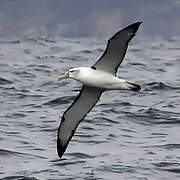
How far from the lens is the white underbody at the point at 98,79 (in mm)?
14664

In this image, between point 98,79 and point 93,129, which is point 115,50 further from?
point 93,129

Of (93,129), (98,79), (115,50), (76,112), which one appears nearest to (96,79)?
(98,79)

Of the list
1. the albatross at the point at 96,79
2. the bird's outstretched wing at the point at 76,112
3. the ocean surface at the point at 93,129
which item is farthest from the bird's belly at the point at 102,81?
the ocean surface at the point at 93,129

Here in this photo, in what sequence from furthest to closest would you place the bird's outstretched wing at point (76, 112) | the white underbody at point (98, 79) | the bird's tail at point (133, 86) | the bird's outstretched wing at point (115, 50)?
the bird's outstretched wing at point (76, 112) < the white underbody at point (98, 79) < the bird's tail at point (133, 86) < the bird's outstretched wing at point (115, 50)

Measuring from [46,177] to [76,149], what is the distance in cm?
181

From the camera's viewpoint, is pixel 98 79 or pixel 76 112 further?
pixel 76 112

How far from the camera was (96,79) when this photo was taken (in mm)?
14742

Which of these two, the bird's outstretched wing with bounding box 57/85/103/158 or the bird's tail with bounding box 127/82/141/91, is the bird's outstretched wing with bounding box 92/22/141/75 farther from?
the bird's outstretched wing with bounding box 57/85/103/158

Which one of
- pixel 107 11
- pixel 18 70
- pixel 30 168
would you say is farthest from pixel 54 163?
pixel 107 11

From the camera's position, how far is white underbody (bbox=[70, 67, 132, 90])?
48.1ft

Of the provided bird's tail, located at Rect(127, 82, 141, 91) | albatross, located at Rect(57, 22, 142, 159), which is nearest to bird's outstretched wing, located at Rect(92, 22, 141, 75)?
albatross, located at Rect(57, 22, 142, 159)

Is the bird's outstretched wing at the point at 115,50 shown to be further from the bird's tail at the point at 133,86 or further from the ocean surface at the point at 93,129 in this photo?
the ocean surface at the point at 93,129

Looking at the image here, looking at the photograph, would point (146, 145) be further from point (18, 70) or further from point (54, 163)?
point (18, 70)

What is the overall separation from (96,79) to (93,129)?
2684mm
